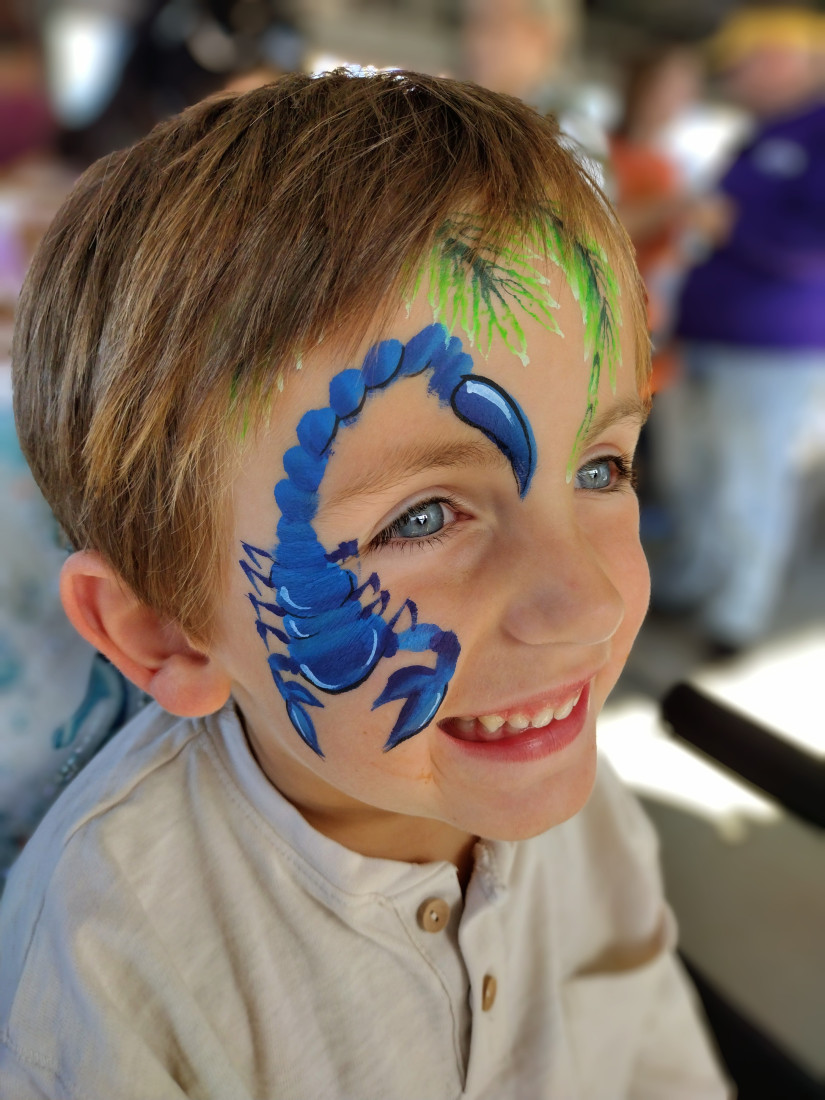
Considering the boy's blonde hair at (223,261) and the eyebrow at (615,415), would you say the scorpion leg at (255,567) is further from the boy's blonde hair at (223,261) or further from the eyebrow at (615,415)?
the eyebrow at (615,415)

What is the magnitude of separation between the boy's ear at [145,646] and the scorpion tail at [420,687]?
0.46 ft

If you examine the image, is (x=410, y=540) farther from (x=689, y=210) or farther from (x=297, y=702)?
(x=689, y=210)

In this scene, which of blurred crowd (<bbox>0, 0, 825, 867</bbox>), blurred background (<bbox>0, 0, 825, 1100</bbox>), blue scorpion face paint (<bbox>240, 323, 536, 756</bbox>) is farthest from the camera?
blurred crowd (<bbox>0, 0, 825, 867</bbox>)

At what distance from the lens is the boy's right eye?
52 centimetres

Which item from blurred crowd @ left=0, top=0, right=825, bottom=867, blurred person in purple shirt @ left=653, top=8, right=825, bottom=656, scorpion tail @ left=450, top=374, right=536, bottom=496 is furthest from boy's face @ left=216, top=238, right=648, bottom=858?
blurred person in purple shirt @ left=653, top=8, right=825, bottom=656

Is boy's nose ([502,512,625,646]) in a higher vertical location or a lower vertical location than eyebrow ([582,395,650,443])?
lower

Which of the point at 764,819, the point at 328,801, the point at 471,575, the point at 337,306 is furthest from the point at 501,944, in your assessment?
the point at 764,819

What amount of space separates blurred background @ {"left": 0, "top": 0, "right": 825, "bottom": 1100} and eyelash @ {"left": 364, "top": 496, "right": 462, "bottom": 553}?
0.89ft

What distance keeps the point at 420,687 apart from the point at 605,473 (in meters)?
0.22

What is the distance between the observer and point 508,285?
50 centimetres

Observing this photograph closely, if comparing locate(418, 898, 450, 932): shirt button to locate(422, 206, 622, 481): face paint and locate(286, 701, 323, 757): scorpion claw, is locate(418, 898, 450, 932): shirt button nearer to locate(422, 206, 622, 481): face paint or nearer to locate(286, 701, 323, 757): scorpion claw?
locate(286, 701, 323, 757): scorpion claw

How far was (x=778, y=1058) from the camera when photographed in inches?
34.6

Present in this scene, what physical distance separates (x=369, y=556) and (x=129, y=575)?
0.58ft

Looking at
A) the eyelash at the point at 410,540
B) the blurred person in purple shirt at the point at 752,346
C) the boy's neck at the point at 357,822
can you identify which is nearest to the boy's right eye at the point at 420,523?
the eyelash at the point at 410,540
